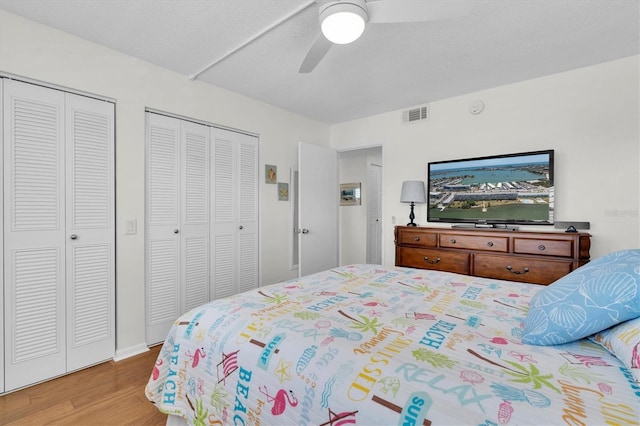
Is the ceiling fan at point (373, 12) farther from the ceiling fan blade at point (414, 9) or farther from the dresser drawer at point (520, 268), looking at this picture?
the dresser drawer at point (520, 268)

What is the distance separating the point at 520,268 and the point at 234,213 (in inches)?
112

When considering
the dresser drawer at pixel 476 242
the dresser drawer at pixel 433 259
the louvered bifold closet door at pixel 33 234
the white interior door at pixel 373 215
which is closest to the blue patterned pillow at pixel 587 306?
the dresser drawer at pixel 476 242

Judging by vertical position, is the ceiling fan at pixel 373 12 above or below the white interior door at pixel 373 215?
above

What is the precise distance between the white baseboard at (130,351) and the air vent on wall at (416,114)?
3.66 meters

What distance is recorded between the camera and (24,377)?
2.05 m

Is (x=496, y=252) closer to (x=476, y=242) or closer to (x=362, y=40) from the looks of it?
(x=476, y=242)

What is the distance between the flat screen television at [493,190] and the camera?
283cm

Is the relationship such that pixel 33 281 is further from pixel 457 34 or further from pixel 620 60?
pixel 620 60

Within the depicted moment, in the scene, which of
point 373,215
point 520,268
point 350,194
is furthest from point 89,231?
point 373,215

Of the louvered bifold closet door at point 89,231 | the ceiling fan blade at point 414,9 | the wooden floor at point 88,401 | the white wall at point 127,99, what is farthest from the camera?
the louvered bifold closet door at point 89,231

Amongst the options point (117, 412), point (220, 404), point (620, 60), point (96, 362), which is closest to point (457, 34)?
point (620, 60)

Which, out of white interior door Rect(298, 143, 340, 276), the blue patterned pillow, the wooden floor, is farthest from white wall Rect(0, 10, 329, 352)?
the blue patterned pillow

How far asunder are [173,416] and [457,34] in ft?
9.70

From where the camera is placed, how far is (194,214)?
9.80ft
